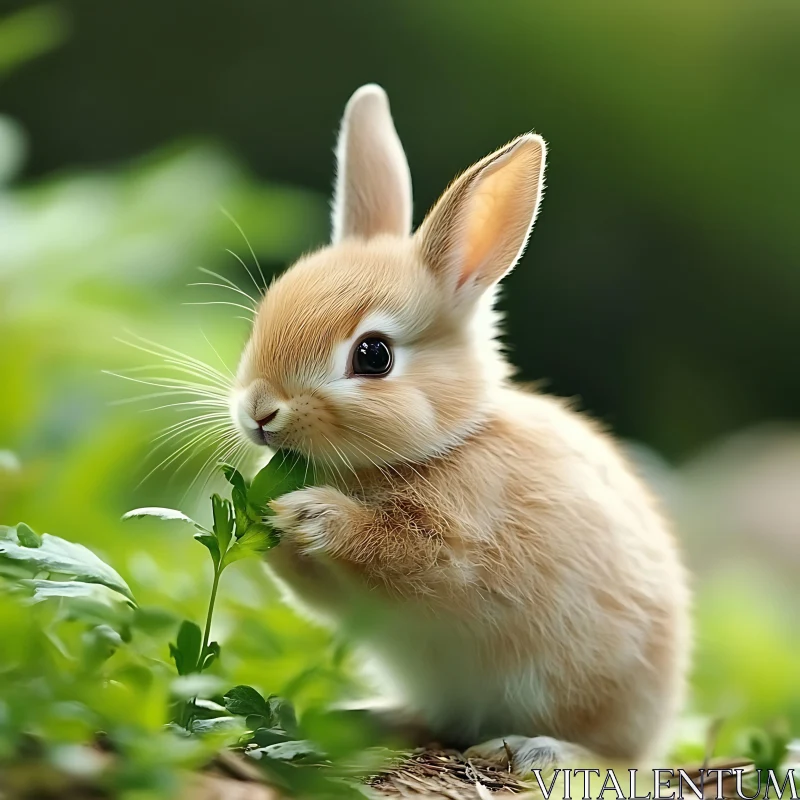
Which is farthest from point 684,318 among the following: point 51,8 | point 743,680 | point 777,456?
point 51,8

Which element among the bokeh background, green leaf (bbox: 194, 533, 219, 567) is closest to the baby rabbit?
green leaf (bbox: 194, 533, 219, 567)

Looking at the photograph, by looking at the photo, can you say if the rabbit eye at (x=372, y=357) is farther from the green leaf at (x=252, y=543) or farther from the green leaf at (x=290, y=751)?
the green leaf at (x=290, y=751)

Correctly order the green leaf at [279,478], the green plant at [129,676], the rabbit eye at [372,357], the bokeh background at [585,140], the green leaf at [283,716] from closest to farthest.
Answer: the green plant at [129,676] < the green leaf at [283,716] < the green leaf at [279,478] < the rabbit eye at [372,357] < the bokeh background at [585,140]

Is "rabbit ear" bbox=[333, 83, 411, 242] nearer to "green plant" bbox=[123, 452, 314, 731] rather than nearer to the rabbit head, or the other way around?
the rabbit head

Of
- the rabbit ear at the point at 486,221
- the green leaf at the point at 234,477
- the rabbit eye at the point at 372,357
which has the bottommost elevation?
the green leaf at the point at 234,477

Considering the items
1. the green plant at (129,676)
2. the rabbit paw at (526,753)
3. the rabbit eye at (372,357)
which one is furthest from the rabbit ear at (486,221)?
the rabbit paw at (526,753)

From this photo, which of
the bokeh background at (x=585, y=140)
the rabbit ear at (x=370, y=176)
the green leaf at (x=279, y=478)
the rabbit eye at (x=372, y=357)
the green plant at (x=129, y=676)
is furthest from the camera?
the bokeh background at (x=585, y=140)

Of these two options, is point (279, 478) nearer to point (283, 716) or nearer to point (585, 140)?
point (283, 716)
